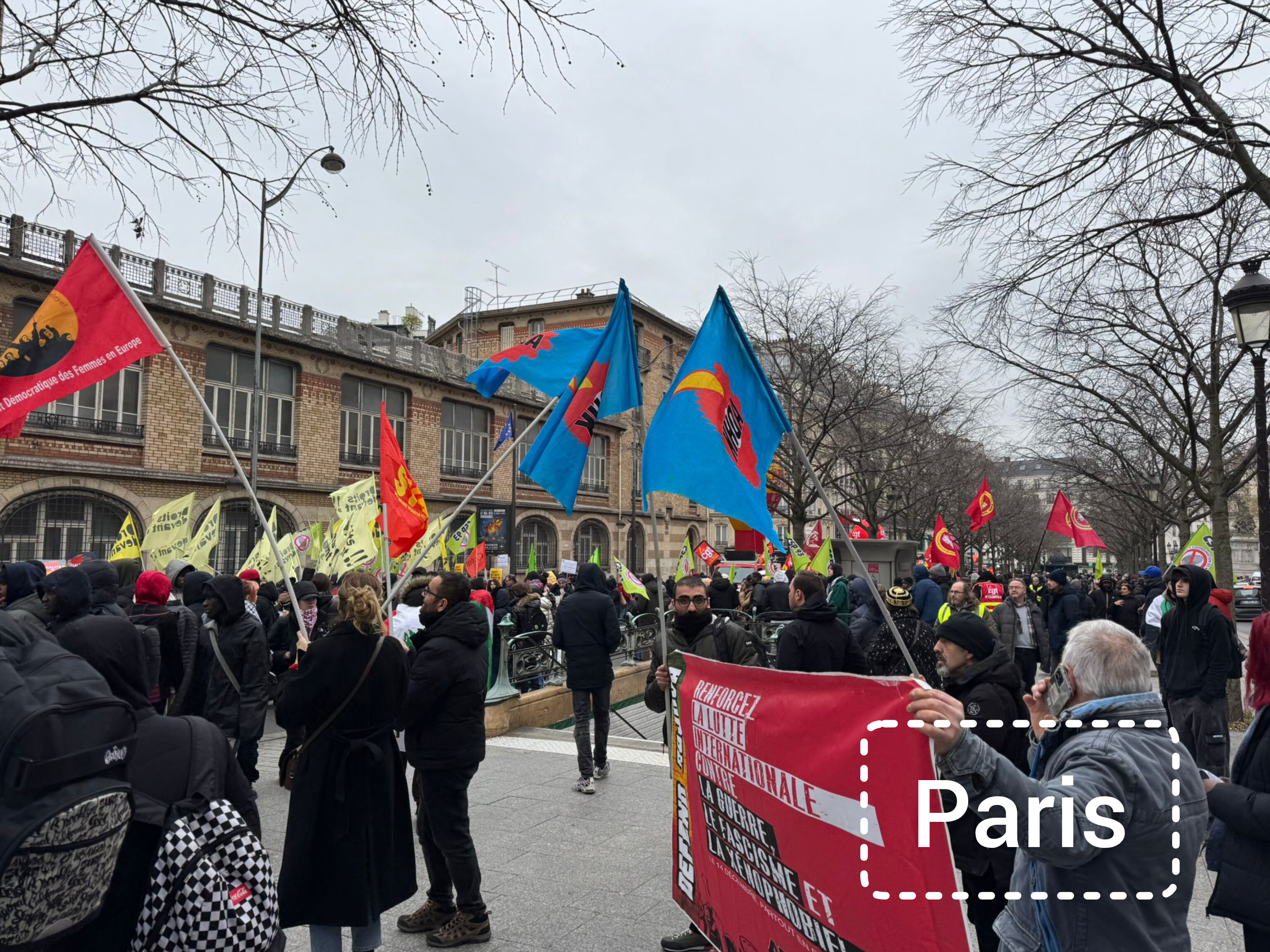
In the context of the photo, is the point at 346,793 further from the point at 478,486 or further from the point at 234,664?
the point at 234,664

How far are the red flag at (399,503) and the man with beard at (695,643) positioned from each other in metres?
3.92

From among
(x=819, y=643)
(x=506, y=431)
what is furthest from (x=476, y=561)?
(x=819, y=643)

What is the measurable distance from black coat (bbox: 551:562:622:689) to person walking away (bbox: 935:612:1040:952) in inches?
147

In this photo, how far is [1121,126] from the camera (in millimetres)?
7867

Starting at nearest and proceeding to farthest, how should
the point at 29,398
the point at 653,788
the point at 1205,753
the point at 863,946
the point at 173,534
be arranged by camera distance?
the point at 863,946, the point at 29,398, the point at 1205,753, the point at 653,788, the point at 173,534

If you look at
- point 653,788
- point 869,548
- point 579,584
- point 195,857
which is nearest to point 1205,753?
point 653,788

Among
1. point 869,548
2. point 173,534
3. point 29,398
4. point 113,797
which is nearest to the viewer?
point 113,797

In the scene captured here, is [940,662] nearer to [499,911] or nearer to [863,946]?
[499,911]

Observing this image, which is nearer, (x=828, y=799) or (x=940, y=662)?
(x=828, y=799)

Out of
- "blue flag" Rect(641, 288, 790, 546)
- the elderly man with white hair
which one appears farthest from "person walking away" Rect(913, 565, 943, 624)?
the elderly man with white hair

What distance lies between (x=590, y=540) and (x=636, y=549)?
472cm

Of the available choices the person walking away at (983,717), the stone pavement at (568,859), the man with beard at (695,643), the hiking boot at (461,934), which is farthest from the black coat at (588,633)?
the person walking away at (983,717)

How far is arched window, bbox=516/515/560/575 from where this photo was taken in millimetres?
35906

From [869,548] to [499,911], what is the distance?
2110cm
